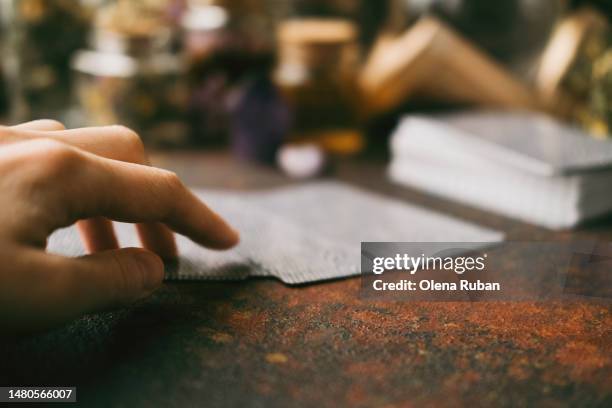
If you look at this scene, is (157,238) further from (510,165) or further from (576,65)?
(576,65)

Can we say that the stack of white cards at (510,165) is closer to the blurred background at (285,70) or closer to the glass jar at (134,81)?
the blurred background at (285,70)

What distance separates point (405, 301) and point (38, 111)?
2.61ft

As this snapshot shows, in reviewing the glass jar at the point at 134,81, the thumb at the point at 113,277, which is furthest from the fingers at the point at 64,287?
the glass jar at the point at 134,81

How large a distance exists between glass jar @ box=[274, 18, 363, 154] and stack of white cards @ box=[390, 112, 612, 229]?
0.16 m

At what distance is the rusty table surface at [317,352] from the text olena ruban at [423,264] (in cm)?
4

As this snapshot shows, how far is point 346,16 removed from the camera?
3.78 feet

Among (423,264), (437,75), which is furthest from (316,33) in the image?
(423,264)

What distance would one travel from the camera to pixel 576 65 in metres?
0.99

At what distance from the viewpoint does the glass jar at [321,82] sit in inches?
37.7

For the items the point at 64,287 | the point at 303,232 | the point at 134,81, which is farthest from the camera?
the point at 134,81

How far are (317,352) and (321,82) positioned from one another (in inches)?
24.9

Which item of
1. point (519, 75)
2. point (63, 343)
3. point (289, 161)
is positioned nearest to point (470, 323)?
point (63, 343)

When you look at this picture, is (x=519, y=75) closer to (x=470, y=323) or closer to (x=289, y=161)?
(x=289, y=161)

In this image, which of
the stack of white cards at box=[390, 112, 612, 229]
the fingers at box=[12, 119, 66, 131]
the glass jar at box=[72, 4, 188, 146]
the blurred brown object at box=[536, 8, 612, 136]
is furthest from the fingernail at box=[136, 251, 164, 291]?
the blurred brown object at box=[536, 8, 612, 136]
